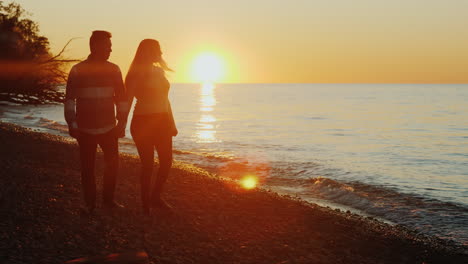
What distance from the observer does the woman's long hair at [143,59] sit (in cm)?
621

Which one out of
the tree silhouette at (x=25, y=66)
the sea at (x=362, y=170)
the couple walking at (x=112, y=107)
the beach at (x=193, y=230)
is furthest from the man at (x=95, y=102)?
the tree silhouette at (x=25, y=66)

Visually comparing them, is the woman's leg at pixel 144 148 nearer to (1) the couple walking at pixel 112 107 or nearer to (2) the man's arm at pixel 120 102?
(1) the couple walking at pixel 112 107

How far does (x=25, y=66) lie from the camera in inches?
876

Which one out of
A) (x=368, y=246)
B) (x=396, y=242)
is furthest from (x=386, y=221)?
(x=368, y=246)

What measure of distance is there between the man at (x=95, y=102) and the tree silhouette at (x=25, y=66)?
57.3 feet

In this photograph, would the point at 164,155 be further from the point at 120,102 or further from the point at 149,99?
the point at 120,102

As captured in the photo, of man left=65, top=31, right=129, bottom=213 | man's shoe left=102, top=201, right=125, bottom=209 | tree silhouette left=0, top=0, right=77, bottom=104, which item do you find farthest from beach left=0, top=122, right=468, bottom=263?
tree silhouette left=0, top=0, right=77, bottom=104

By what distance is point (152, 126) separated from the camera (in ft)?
20.4

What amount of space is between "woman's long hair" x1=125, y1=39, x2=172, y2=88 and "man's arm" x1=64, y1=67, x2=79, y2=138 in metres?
0.70

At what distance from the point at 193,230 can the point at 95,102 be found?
2.25 metres

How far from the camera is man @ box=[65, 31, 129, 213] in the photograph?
5938 millimetres

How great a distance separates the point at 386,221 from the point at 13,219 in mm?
7741

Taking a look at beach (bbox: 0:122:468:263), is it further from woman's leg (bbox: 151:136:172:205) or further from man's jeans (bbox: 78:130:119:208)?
woman's leg (bbox: 151:136:172:205)

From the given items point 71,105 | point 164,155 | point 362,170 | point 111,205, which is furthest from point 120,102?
point 362,170
